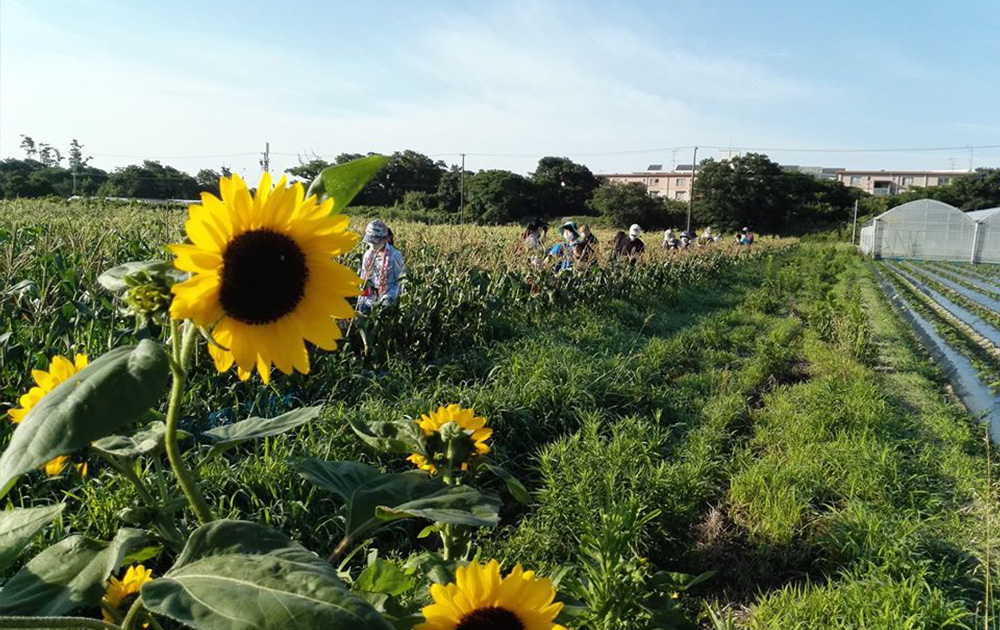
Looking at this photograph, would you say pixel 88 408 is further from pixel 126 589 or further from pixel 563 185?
pixel 563 185

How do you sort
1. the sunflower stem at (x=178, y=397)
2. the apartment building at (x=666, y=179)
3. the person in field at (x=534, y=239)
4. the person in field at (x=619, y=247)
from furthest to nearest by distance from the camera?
the apartment building at (x=666, y=179) → the person in field at (x=619, y=247) → the person in field at (x=534, y=239) → the sunflower stem at (x=178, y=397)

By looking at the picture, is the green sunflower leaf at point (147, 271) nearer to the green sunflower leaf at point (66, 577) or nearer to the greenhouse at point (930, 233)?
the green sunflower leaf at point (66, 577)

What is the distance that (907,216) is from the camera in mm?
31781

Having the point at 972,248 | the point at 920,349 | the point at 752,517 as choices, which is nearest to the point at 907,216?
the point at 972,248

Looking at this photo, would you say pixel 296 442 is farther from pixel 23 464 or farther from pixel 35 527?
pixel 23 464

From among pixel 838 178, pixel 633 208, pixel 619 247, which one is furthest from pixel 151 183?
pixel 838 178

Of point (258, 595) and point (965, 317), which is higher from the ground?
point (258, 595)

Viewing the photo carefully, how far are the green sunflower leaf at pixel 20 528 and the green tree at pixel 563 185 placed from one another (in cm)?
5419

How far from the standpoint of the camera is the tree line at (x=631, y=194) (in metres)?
48.4

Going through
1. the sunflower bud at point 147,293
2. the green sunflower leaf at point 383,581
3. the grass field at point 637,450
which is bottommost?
the grass field at point 637,450

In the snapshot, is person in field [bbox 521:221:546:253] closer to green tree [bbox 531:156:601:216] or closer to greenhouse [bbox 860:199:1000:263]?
greenhouse [bbox 860:199:1000:263]

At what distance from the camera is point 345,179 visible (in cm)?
79

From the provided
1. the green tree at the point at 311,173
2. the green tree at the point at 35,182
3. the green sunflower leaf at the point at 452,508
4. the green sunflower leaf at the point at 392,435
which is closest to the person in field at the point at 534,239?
the green tree at the point at 311,173

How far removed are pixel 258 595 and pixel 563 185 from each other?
198 feet
